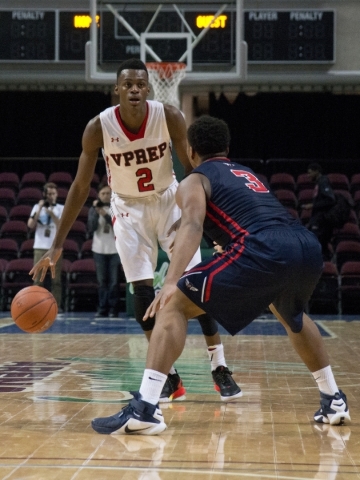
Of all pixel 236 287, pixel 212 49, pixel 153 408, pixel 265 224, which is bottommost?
pixel 153 408

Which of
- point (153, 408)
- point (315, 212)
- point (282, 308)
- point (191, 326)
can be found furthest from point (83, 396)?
point (315, 212)

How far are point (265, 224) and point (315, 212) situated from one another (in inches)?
356

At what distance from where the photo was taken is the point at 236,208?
406cm

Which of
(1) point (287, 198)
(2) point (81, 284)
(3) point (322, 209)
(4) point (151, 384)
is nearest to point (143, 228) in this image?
(4) point (151, 384)

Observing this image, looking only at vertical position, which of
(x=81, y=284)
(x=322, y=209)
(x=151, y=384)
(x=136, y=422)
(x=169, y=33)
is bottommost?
(x=81, y=284)

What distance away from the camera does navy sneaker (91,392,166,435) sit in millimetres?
3834

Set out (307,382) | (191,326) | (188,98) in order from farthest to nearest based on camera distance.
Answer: (188,98)
(191,326)
(307,382)

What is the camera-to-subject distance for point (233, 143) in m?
17.9

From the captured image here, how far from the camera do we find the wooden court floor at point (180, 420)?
323 cm

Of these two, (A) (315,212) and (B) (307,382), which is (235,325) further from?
(A) (315,212)

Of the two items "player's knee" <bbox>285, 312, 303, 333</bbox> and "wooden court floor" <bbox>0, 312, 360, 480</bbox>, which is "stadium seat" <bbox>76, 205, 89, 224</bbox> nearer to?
"wooden court floor" <bbox>0, 312, 360, 480</bbox>

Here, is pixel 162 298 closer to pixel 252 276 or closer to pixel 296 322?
pixel 252 276

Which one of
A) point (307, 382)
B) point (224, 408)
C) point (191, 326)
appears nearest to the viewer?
point (224, 408)

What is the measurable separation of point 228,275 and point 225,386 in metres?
1.32
